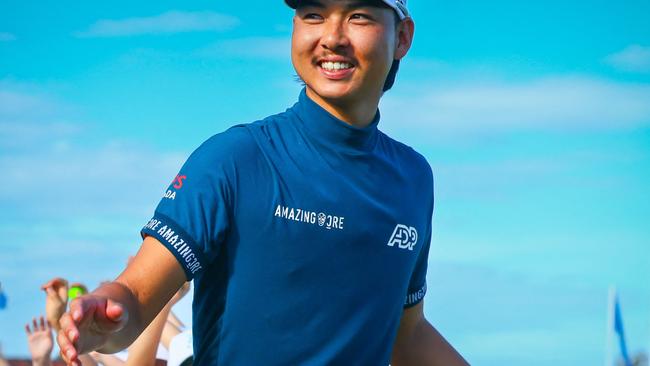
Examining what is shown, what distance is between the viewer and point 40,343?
909 cm

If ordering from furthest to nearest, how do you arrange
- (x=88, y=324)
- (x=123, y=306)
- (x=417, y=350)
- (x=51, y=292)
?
1. (x=51, y=292)
2. (x=417, y=350)
3. (x=123, y=306)
4. (x=88, y=324)

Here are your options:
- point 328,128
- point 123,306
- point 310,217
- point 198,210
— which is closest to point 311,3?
point 328,128

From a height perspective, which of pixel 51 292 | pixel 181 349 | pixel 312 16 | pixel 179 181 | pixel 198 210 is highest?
pixel 51 292

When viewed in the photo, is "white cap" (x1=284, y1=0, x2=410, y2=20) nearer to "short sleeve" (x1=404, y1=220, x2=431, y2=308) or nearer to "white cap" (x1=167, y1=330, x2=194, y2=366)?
"short sleeve" (x1=404, y1=220, x2=431, y2=308)

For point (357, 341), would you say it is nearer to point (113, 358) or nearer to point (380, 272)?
point (380, 272)

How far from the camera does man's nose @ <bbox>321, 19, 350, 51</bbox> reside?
354 cm

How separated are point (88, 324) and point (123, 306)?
0.17 m

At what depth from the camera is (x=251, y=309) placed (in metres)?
3.41

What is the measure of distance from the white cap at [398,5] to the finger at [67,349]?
1.39 metres

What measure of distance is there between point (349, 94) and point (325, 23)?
234mm

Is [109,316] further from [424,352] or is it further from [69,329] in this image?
[424,352]

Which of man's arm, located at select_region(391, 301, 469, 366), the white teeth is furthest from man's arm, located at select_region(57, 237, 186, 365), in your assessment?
man's arm, located at select_region(391, 301, 469, 366)

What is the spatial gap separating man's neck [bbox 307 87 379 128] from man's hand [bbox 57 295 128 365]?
1051 millimetres

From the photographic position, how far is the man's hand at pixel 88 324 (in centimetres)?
271
